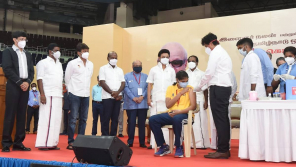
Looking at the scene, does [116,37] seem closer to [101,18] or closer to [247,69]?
[247,69]

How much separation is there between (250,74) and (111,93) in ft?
6.72

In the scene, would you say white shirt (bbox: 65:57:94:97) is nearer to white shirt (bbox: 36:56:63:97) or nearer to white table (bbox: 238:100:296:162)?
white shirt (bbox: 36:56:63:97)

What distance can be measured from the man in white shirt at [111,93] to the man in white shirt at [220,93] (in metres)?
1.59

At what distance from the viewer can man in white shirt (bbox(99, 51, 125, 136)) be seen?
14.4 feet

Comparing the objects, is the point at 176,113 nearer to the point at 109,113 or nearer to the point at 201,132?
the point at 201,132

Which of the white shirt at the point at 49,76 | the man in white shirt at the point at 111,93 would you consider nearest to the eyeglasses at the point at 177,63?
the man in white shirt at the point at 111,93

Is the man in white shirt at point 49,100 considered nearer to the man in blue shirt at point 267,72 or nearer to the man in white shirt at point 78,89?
the man in white shirt at point 78,89

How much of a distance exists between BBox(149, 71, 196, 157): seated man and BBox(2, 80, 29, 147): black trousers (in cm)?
171

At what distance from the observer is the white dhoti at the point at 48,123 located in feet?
12.5

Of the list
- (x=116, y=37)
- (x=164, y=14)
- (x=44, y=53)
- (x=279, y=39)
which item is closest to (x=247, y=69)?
(x=279, y=39)

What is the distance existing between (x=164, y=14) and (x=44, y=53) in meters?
6.31

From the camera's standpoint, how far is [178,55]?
6.83 m

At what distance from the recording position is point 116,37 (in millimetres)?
7195

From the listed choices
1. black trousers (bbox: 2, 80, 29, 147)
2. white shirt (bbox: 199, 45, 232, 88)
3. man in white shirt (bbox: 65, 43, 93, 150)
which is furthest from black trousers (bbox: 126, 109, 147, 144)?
black trousers (bbox: 2, 80, 29, 147)
